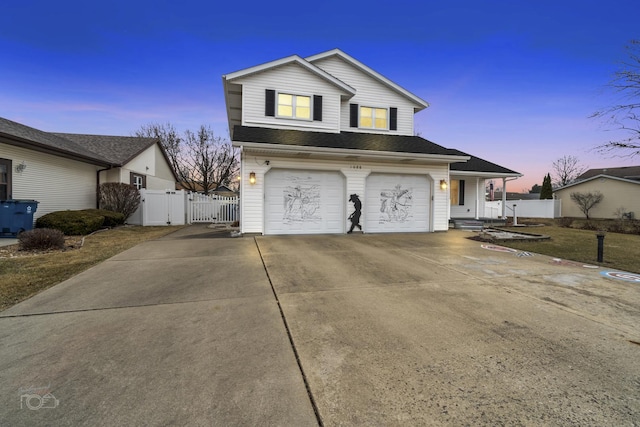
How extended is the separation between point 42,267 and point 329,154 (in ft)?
27.7

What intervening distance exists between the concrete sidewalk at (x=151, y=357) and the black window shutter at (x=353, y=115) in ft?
34.9

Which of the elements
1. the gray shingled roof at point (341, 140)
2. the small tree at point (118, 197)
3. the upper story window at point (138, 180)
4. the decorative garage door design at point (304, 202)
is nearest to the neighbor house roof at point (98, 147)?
the upper story window at point (138, 180)

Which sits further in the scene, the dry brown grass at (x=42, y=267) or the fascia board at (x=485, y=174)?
the fascia board at (x=485, y=174)

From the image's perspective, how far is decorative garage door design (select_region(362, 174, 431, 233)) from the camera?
1148cm

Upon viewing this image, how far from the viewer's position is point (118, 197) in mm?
14242

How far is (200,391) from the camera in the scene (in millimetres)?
1971

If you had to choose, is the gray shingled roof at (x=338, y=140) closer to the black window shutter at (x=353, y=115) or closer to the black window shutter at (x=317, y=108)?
the black window shutter at (x=353, y=115)

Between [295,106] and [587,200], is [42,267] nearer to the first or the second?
[295,106]

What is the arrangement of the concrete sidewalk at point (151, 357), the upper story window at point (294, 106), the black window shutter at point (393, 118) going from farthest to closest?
the black window shutter at point (393, 118)
the upper story window at point (294, 106)
the concrete sidewalk at point (151, 357)

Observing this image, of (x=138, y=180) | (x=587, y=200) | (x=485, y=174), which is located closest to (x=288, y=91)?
(x=485, y=174)

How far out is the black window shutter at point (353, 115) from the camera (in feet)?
43.5

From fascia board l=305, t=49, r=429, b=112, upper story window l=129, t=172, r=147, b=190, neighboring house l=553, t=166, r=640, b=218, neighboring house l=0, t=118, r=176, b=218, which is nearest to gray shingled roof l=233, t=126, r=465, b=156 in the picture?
fascia board l=305, t=49, r=429, b=112

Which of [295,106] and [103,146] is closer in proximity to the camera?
[295,106]

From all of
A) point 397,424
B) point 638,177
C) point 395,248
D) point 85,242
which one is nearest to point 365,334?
point 397,424
